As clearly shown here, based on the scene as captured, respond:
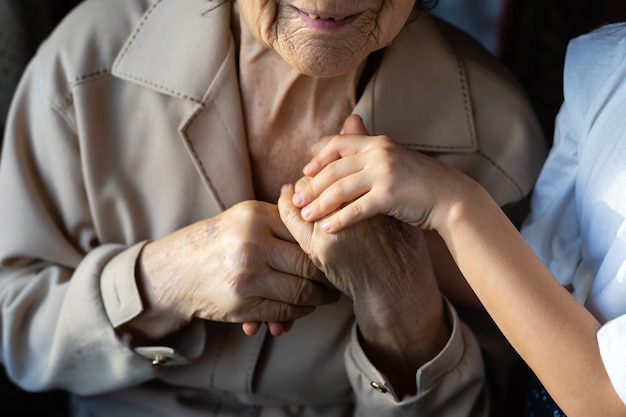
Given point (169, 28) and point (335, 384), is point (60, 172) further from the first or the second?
point (335, 384)

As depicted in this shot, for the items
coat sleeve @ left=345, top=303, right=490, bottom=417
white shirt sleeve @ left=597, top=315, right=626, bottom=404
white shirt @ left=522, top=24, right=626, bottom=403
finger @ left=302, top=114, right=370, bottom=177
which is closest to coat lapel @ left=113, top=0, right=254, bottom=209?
finger @ left=302, top=114, right=370, bottom=177

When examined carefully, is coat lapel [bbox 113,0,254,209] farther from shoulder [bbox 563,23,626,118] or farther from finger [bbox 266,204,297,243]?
shoulder [bbox 563,23,626,118]

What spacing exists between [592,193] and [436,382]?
0.44 metres

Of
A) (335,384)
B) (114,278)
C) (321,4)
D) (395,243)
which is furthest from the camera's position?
(335,384)

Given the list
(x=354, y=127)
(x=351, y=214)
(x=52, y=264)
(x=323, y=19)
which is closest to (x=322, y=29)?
(x=323, y=19)

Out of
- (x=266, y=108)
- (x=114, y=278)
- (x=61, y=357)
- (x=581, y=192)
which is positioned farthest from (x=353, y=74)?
(x=61, y=357)

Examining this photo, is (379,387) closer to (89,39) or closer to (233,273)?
(233,273)

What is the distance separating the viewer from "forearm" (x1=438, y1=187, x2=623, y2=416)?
1.16 metres

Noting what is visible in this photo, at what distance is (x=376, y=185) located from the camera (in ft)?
3.99

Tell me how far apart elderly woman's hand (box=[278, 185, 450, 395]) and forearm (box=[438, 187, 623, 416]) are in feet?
0.46

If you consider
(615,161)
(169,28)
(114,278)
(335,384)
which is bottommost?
(335,384)

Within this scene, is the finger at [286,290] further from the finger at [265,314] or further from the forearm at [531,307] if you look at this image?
the forearm at [531,307]

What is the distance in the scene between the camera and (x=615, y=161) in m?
1.29

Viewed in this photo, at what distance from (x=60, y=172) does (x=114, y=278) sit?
239 millimetres
